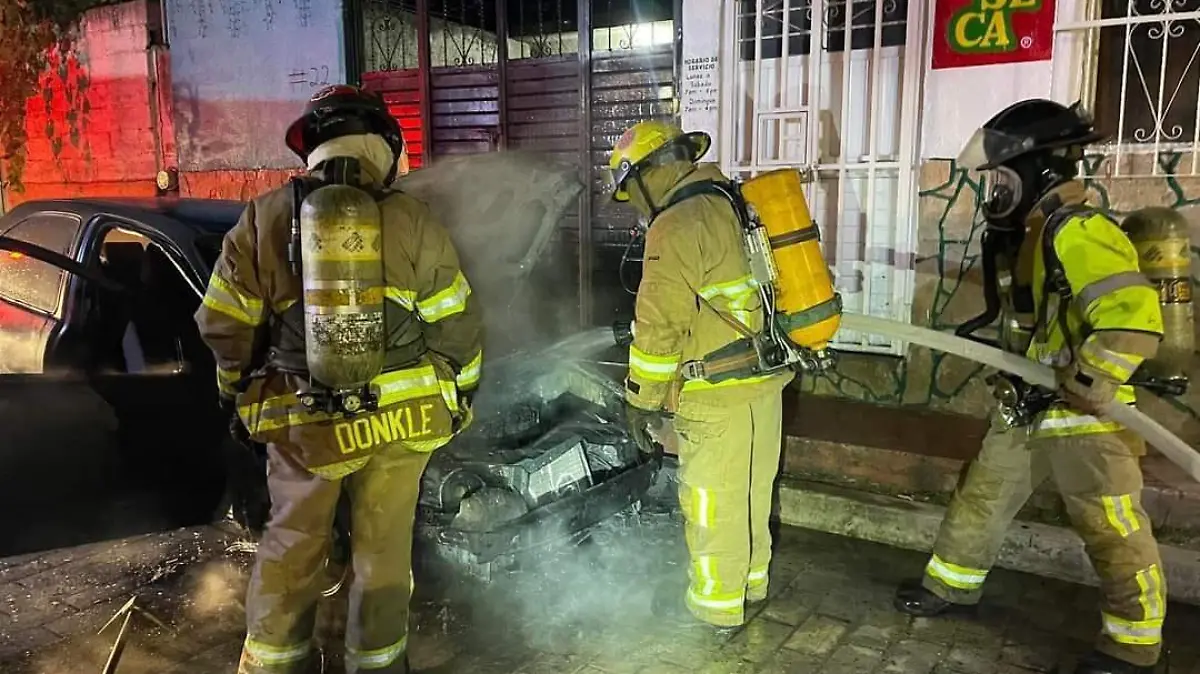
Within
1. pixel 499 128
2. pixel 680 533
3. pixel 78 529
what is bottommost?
pixel 680 533

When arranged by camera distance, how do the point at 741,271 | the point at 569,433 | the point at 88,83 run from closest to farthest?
the point at 741,271, the point at 569,433, the point at 88,83

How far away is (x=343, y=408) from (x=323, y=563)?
1.97 feet

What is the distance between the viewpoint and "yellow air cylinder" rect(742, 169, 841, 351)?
3.37m

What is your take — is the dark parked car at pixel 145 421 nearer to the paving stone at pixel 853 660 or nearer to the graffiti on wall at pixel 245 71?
the paving stone at pixel 853 660

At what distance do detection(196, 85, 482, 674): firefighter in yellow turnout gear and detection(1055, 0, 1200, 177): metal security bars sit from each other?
4.10 m

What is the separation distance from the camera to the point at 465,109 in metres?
7.89

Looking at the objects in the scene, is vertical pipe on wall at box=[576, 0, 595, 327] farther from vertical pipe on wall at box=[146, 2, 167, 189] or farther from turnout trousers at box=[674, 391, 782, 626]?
vertical pipe on wall at box=[146, 2, 167, 189]

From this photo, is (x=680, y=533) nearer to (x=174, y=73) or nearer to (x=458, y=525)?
(x=458, y=525)

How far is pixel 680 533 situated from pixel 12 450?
10.2ft

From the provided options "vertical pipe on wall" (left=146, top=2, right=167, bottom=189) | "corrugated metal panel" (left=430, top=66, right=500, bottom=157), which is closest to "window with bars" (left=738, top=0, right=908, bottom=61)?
"corrugated metal panel" (left=430, top=66, right=500, bottom=157)

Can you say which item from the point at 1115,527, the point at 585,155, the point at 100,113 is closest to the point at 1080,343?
the point at 1115,527

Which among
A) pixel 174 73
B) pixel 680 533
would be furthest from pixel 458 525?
pixel 174 73

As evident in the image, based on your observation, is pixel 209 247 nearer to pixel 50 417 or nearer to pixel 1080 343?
pixel 50 417

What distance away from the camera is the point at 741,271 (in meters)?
3.37
